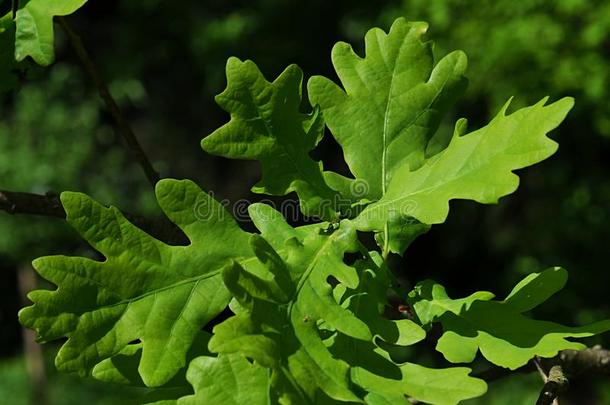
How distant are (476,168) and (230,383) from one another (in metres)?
0.45

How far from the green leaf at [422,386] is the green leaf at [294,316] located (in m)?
0.06

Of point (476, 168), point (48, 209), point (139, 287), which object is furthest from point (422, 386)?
point (48, 209)

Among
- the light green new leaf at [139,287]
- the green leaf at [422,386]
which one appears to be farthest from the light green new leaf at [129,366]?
the green leaf at [422,386]

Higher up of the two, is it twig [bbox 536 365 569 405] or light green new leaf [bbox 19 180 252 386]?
light green new leaf [bbox 19 180 252 386]

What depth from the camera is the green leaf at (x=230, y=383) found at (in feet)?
3.84

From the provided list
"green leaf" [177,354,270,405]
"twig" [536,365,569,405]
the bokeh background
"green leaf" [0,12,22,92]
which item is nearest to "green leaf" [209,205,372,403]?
"green leaf" [177,354,270,405]

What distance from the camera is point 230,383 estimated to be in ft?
3.87

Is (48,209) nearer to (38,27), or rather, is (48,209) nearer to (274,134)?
(38,27)

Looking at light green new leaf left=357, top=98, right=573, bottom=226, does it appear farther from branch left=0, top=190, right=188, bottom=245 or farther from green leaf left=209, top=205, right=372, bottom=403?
branch left=0, top=190, right=188, bottom=245

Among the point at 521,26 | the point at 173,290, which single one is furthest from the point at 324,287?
the point at 521,26

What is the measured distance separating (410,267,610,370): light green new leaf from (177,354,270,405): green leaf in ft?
1.02

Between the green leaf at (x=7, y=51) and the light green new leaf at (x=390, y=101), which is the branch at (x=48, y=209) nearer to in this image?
the green leaf at (x=7, y=51)

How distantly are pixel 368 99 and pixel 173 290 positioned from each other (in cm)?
48

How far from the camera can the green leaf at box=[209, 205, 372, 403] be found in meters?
1.10
